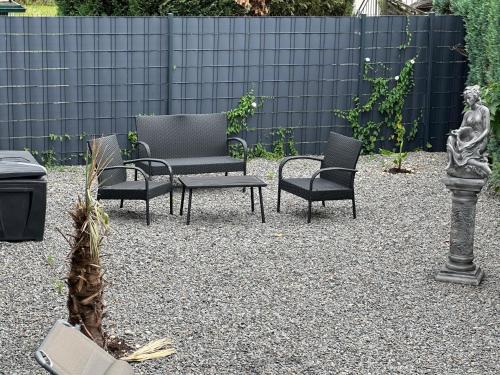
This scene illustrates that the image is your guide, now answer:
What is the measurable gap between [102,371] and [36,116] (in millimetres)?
8680

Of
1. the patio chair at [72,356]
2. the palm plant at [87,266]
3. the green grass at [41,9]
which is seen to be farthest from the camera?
the green grass at [41,9]

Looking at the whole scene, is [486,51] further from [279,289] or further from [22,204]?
[22,204]

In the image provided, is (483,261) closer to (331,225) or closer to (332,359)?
(331,225)

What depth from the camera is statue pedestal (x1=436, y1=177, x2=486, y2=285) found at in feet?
29.7

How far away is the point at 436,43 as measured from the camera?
1527 cm

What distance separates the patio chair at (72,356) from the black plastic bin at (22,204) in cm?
463

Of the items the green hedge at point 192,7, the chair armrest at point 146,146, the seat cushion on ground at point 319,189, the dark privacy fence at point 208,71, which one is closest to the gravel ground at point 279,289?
the seat cushion on ground at point 319,189

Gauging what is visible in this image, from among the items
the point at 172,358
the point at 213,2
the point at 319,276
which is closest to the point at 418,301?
the point at 319,276

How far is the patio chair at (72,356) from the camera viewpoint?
16.5 ft

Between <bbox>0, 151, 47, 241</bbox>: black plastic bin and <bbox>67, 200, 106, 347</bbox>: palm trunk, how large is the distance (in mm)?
3265

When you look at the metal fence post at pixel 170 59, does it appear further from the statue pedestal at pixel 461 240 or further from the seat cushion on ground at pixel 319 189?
the statue pedestal at pixel 461 240

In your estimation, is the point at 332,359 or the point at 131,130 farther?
the point at 131,130

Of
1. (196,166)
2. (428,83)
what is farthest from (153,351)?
(428,83)

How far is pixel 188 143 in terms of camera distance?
1284 cm
